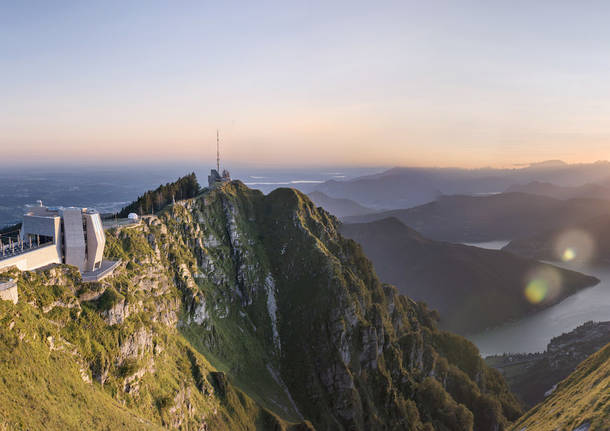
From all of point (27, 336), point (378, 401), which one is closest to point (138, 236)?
point (27, 336)

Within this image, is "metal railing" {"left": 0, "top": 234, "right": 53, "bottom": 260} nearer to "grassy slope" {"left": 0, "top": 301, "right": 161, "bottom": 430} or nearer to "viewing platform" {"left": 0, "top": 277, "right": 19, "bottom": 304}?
"viewing platform" {"left": 0, "top": 277, "right": 19, "bottom": 304}

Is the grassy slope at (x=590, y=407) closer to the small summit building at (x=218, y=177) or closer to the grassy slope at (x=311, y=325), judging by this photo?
the grassy slope at (x=311, y=325)

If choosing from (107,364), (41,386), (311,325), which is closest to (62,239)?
(107,364)

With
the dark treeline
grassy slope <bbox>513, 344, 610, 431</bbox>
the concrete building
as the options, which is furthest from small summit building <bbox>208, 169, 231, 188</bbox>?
grassy slope <bbox>513, 344, 610, 431</bbox>

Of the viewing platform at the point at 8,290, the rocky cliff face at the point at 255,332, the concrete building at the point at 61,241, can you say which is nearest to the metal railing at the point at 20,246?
the concrete building at the point at 61,241

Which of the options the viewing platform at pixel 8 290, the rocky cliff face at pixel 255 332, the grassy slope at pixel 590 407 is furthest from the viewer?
the rocky cliff face at pixel 255 332

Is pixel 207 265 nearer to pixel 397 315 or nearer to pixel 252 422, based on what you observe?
pixel 252 422
